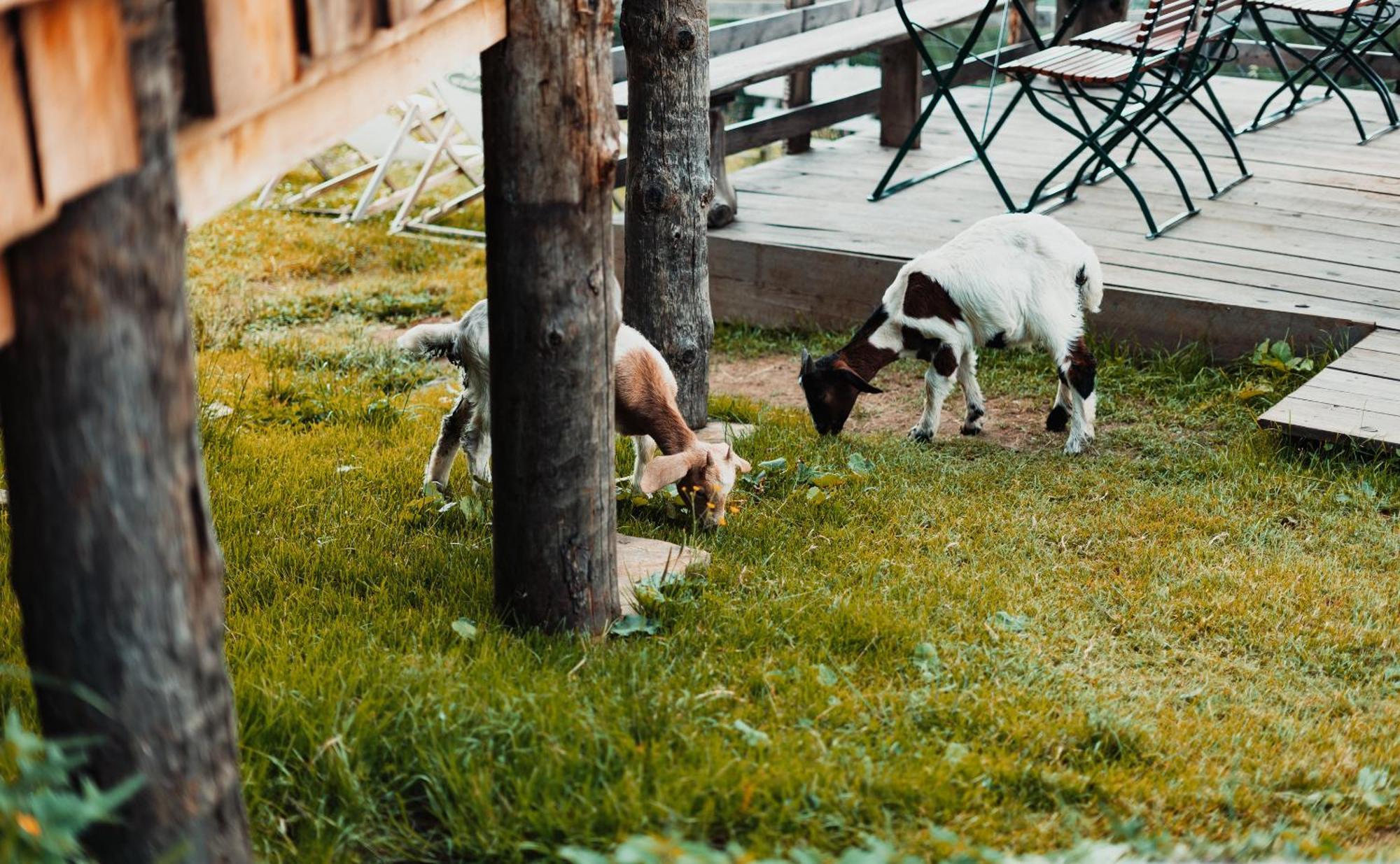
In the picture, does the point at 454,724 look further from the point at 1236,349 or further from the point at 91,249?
the point at 1236,349

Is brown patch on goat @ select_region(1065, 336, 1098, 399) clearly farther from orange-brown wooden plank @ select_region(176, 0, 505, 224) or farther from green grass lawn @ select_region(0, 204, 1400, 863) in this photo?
orange-brown wooden plank @ select_region(176, 0, 505, 224)

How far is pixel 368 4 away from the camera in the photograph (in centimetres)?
255

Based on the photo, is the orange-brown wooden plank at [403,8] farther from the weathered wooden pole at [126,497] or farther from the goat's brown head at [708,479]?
the goat's brown head at [708,479]

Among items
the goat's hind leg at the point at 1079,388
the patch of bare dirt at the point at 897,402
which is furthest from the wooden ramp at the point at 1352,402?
the patch of bare dirt at the point at 897,402

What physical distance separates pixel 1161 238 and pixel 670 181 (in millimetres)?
3093

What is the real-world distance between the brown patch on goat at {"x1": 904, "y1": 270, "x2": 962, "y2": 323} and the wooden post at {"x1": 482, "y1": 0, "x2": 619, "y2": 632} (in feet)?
7.18

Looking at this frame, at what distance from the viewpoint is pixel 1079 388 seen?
543 centimetres

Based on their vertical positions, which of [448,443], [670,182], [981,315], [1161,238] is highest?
[670,182]

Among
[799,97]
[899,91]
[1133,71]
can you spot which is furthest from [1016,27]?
[1133,71]

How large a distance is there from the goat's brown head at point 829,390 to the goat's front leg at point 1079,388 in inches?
30.4

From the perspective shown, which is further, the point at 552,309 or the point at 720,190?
the point at 720,190

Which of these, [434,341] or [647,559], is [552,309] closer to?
[647,559]

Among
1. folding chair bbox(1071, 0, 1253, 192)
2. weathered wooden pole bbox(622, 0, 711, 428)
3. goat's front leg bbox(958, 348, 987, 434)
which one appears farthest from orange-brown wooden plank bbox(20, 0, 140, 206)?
folding chair bbox(1071, 0, 1253, 192)

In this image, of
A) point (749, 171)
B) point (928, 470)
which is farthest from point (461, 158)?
point (928, 470)
